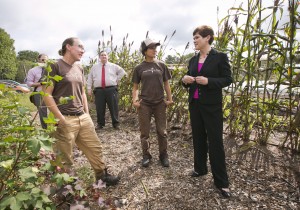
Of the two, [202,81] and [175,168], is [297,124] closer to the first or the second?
[202,81]

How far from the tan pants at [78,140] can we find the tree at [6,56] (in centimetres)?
4379

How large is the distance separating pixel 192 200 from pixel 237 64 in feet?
6.43

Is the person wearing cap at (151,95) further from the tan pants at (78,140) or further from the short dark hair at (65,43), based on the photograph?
the short dark hair at (65,43)

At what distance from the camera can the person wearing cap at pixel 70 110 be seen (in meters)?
2.40

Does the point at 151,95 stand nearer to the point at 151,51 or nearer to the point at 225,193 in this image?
the point at 151,51

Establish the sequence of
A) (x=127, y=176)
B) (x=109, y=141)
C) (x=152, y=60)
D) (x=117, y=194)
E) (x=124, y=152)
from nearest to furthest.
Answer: (x=117, y=194) → (x=127, y=176) → (x=152, y=60) → (x=124, y=152) → (x=109, y=141)

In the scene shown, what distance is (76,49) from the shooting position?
98.0 inches

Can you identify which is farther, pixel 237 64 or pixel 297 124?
pixel 237 64

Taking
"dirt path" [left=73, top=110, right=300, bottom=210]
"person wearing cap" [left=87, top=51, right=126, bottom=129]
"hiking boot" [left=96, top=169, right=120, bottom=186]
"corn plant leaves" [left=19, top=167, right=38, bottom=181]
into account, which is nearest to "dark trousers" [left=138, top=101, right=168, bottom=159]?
"dirt path" [left=73, top=110, right=300, bottom=210]

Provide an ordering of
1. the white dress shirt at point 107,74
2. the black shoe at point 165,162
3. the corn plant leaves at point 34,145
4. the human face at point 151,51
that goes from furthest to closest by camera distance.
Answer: the white dress shirt at point 107,74
the black shoe at point 165,162
the human face at point 151,51
the corn plant leaves at point 34,145

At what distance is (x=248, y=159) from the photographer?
126 inches

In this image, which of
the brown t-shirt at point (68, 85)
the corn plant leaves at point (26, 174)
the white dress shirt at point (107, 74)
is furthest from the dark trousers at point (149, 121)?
the white dress shirt at point (107, 74)

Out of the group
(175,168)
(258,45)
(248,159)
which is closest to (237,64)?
(258,45)

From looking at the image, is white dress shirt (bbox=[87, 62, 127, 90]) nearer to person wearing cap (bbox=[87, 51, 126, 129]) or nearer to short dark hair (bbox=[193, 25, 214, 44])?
person wearing cap (bbox=[87, 51, 126, 129])
